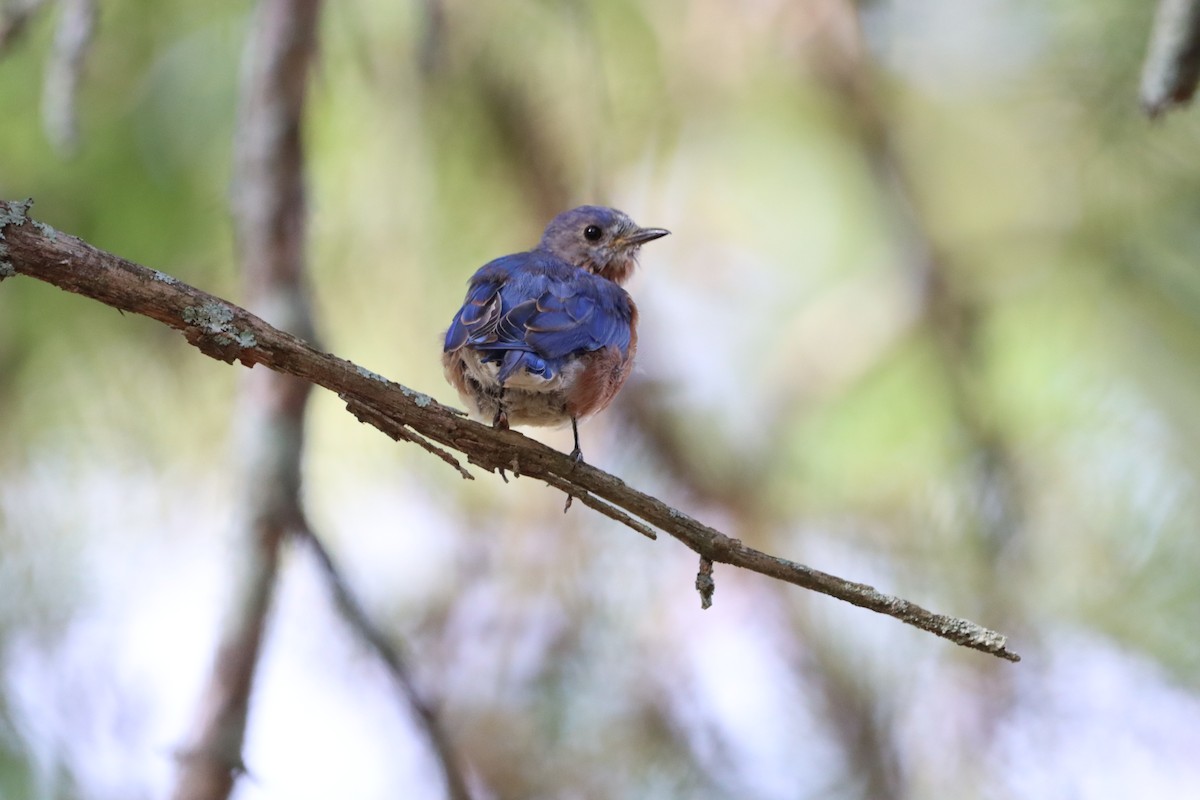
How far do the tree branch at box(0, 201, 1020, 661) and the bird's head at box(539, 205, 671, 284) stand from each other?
76.4 inches

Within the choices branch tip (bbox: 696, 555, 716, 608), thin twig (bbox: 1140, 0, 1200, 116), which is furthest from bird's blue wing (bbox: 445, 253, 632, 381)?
thin twig (bbox: 1140, 0, 1200, 116)

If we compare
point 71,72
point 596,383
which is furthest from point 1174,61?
point 71,72

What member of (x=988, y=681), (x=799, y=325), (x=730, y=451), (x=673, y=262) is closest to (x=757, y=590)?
(x=730, y=451)

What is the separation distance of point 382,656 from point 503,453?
→ 67cm

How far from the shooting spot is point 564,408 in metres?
3.90

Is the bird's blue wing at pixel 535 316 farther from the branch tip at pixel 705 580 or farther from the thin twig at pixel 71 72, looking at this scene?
the thin twig at pixel 71 72

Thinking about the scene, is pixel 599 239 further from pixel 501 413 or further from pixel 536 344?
pixel 501 413

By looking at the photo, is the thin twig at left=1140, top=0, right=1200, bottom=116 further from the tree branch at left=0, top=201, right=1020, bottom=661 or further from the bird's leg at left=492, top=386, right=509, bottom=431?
the bird's leg at left=492, top=386, right=509, bottom=431

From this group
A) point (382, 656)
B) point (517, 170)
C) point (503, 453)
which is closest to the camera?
point (503, 453)

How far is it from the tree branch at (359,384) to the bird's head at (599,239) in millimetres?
1940

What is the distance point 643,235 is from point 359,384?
2711 mm

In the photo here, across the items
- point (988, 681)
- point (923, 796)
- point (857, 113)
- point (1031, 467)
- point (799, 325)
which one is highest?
point (857, 113)

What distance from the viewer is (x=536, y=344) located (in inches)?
150

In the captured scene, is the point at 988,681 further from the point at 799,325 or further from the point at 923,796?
the point at 799,325
